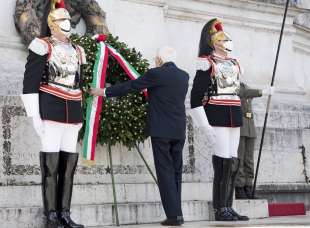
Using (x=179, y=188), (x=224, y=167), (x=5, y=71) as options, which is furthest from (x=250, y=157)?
(x=5, y=71)

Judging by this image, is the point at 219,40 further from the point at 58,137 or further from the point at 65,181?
the point at 65,181

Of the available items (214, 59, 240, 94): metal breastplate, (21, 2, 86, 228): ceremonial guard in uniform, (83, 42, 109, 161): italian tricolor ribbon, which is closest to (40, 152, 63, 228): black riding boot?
(21, 2, 86, 228): ceremonial guard in uniform

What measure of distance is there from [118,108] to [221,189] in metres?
1.39

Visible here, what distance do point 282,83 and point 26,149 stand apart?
20.7 ft

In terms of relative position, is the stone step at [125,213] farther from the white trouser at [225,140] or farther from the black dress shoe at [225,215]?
the white trouser at [225,140]

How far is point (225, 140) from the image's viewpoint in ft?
29.0

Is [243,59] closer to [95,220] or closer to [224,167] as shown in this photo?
[224,167]

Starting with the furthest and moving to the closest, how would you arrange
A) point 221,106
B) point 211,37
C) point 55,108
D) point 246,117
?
point 246,117, point 211,37, point 221,106, point 55,108

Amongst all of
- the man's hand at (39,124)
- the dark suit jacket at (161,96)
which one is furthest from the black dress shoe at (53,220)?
the dark suit jacket at (161,96)

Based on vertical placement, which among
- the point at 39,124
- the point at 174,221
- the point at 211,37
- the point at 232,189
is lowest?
the point at 174,221

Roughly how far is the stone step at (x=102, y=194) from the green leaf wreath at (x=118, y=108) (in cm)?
48

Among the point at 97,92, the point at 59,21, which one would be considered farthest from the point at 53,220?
the point at 59,21

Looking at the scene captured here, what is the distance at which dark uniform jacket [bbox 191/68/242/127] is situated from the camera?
8.75m

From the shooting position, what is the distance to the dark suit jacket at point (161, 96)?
8117 millimetres
